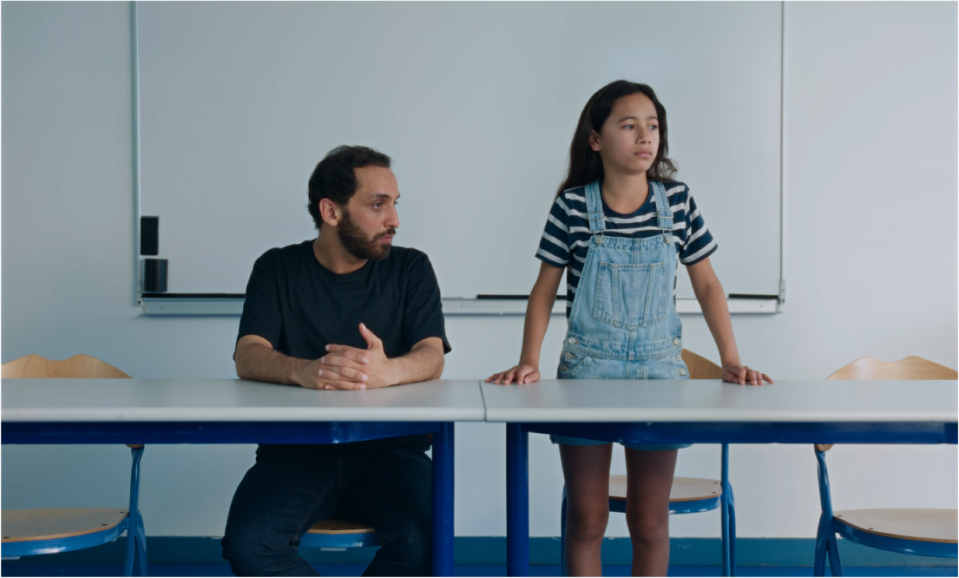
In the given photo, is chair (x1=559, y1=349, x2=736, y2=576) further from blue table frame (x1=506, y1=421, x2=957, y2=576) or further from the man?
blue table frame (x1=506, y1=421, x2=957, y2=576)

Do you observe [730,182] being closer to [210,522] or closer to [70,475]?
[210,522]

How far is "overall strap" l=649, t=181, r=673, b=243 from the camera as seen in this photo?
1.66 meters

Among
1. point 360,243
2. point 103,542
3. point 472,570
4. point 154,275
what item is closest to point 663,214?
point 360,243

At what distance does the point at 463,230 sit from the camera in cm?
272

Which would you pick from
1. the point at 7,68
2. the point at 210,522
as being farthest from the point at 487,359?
the point at 7,68

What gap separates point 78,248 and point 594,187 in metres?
2.11

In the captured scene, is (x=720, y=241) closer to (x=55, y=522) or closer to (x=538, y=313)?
(x=538, y=313)

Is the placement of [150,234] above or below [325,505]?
above

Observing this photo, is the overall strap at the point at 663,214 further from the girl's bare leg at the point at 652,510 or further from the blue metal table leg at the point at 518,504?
the blue metal table leg at the point at 518,504

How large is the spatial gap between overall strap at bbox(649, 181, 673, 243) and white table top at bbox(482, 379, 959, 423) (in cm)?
36

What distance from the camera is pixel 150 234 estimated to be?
2688 mm

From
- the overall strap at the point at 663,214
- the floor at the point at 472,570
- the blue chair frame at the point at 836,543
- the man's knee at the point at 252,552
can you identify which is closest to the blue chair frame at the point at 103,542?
the man's knee at the point at 252,552

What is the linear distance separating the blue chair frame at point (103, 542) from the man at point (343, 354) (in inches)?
19.3

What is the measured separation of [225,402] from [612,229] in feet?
3.08
